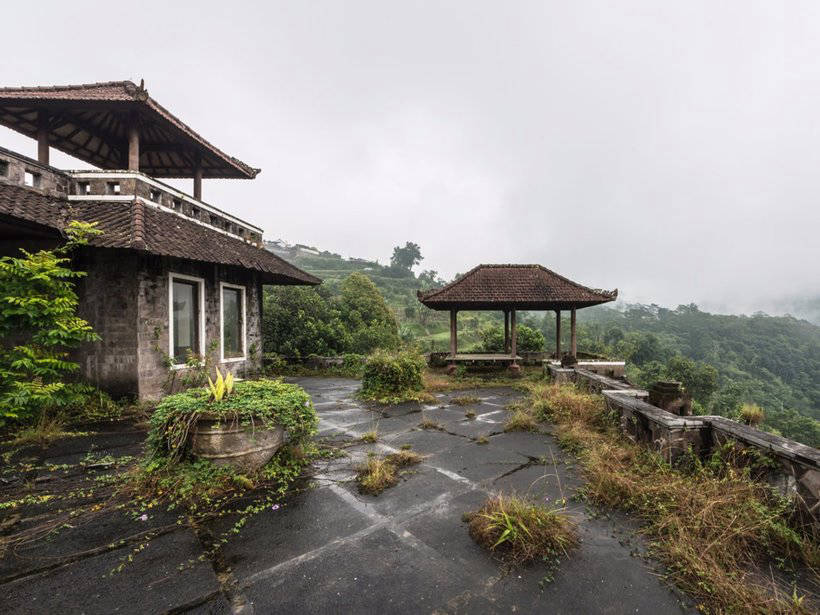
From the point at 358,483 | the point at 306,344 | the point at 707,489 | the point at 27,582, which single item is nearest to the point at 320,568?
the point at 358,483

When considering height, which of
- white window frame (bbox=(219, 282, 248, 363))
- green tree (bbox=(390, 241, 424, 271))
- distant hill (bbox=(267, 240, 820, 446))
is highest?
green tree (bbox=(390, 241, 424, 271))

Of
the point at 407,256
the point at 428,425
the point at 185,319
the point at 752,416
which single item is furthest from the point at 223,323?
the point at 407,256

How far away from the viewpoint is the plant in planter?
375 cm

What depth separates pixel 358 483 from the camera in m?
3.93

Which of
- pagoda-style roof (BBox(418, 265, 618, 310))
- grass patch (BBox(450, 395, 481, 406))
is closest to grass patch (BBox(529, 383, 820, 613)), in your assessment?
grass patch (BBox(450, 395, 481, 406))

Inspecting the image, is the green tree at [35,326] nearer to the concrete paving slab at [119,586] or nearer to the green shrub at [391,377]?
the concrete paving slab at [119,586]

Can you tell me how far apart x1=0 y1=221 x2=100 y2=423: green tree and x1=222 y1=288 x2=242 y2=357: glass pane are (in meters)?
3.84

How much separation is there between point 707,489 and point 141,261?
8983 millimetres

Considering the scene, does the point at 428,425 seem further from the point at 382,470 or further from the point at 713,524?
the point at 713,524

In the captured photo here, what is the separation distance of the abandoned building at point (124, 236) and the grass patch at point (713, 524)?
24.4 ft

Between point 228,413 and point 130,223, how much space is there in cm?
495

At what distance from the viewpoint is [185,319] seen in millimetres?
Answer: 8156

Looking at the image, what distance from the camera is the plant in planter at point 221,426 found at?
3.75 metres

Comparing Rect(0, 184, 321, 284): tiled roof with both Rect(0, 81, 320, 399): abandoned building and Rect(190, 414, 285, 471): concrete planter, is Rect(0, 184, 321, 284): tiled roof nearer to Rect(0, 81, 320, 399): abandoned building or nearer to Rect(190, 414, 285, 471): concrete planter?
Rect(0, 81, 320, 399): abandoned building
